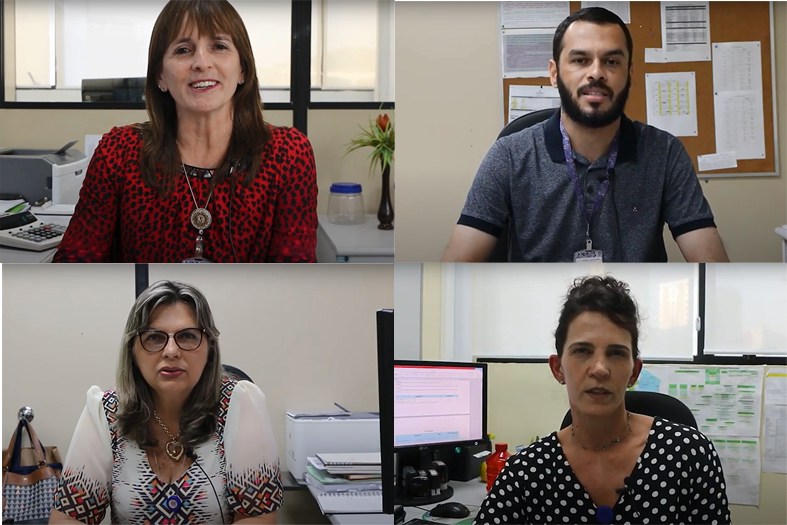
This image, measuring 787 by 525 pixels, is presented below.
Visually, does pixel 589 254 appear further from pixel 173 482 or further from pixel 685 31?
pixel 173 482

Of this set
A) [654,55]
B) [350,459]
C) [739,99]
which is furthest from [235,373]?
[739,99]

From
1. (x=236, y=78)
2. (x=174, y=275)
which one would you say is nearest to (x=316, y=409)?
(x=174, y=275)

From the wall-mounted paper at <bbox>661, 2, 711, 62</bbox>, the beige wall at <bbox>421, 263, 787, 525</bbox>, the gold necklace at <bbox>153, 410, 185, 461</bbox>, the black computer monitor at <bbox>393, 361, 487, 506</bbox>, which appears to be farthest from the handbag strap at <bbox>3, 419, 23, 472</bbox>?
the wall-mounted paper at <bbox>661, 2, 711, 62</bbox>

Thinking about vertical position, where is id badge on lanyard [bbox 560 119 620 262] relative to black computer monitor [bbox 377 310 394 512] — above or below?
above

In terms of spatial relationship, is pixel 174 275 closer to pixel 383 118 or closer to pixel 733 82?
pixel 383 118

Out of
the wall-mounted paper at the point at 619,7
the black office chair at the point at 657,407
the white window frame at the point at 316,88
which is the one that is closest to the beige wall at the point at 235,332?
the white window frame at the point at 316,88

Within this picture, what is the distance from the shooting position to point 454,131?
175cm

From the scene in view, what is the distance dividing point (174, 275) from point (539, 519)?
88 cm

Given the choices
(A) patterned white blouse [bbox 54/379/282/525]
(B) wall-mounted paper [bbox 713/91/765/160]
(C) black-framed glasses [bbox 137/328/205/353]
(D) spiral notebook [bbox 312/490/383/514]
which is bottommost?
(D) spiral notebook [bbox 312/490/383/514]

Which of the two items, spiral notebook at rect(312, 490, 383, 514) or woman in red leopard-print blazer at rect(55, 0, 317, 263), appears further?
spiral notebook at rect(312, 490, 383, 514)

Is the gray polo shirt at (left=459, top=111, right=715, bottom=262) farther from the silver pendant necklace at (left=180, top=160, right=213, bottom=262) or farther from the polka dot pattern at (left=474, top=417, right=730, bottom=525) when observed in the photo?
the silver pendant necklace at (left=180, top=160, right=213, bottom=262)

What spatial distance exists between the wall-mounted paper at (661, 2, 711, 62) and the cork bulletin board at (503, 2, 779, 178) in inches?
0.4

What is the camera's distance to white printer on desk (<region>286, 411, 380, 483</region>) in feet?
5.88

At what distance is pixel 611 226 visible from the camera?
1730 mm
